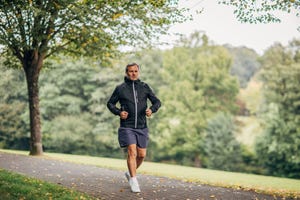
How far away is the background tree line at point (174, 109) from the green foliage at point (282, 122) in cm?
10

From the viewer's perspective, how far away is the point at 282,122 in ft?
119

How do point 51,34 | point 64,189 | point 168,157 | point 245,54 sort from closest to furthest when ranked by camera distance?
point 64,189 → point 51,34 → point 168,157 → point 245,54

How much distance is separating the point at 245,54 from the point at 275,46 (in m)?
39.1

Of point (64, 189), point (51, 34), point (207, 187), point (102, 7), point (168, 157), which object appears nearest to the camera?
point (64, 189)

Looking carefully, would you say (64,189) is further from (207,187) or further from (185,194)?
(207,187)

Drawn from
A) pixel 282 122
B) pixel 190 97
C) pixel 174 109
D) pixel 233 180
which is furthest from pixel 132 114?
pixel 174 109

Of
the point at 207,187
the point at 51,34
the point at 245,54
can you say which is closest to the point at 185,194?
the point at 207,187

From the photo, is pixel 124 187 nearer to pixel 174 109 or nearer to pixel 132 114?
pixel 132 114

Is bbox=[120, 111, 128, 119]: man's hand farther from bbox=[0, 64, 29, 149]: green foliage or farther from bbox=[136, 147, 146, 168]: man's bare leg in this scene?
bbox=[0, 64, 29, 149]: green foliage

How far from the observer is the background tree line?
38656 mm

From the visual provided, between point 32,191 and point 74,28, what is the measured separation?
10.1 meters

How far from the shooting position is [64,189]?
7.53m

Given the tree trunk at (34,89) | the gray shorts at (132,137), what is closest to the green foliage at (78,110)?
the tree trunk at (34,89)

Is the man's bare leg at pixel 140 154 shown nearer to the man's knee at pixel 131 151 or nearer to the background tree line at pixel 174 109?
the man's knee at pixel 131 151
